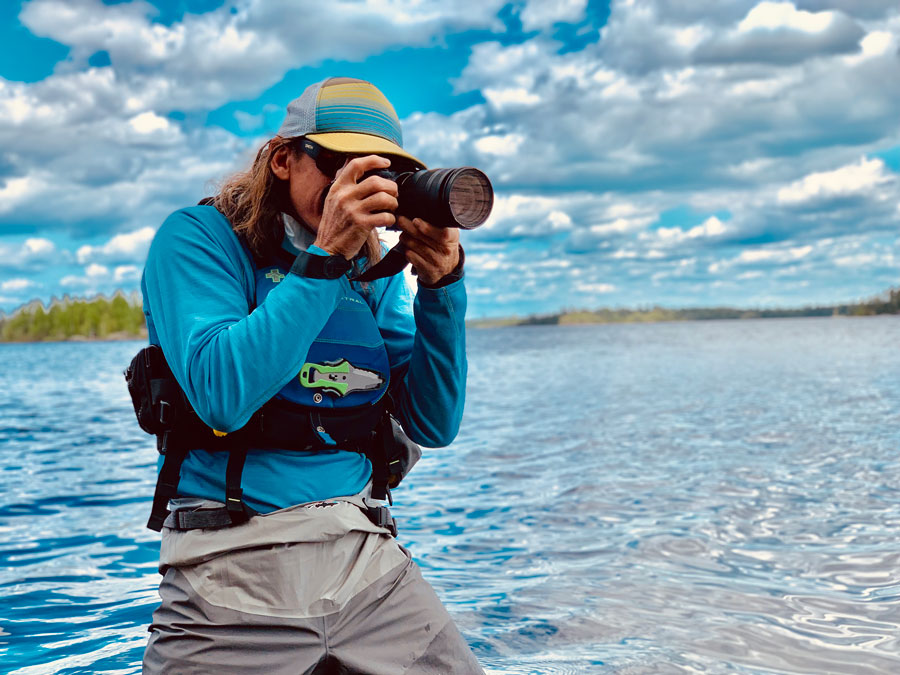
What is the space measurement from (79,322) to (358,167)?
163094 mm

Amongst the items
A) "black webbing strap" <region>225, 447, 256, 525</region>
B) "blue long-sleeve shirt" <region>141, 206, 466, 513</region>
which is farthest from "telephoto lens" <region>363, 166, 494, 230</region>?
"black webbing strap" <region>225, 447, 256, 525</region>

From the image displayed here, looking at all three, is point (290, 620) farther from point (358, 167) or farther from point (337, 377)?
point (358, 167)

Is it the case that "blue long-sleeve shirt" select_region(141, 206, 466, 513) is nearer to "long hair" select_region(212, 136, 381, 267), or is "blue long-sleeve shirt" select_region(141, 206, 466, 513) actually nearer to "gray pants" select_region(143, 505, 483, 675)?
"long hair" select_region(212, 136, 381, 267)

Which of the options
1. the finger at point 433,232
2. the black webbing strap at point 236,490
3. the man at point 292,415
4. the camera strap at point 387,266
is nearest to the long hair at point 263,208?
the man at point 292,415

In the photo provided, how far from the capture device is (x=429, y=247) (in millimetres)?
2586

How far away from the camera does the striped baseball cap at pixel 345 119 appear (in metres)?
2.44

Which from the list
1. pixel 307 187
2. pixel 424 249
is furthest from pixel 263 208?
pixel 424 249

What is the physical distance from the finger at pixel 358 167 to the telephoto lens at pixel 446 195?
0.11 ft

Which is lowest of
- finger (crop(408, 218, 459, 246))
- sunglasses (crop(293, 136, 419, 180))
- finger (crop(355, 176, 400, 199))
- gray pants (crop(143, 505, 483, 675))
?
gray pants (crop(143, 505, 483, 675))

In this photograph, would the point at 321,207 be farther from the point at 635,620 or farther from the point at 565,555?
the point at 565,555

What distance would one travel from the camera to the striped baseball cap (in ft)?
8.00

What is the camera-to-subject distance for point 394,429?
2.87 metres

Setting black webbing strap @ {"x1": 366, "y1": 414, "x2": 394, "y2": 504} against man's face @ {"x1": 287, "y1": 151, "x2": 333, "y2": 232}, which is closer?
man's face @ {"x1": 287, "y1": 151, "x2": 333, "y2": 232}

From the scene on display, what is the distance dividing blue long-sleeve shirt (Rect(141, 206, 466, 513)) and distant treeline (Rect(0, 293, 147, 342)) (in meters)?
150
